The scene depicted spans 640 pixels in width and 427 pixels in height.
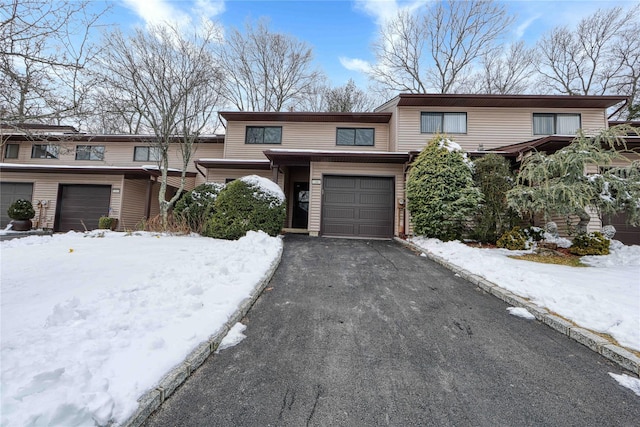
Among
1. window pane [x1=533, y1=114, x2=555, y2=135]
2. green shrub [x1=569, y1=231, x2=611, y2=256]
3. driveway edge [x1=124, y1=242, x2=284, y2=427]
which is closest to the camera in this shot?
driveway edge [x1=124, y1=242, x2=284, y2=427]

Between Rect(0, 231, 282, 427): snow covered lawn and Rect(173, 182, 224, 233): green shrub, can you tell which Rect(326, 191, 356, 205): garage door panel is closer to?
Rect(173, 182, 224, 233): green shrub

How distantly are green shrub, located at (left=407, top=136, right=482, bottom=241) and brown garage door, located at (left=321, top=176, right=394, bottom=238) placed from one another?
1910 millimetres

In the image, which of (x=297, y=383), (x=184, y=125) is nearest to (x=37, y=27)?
(x=297, y=383)

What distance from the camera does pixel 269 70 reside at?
67.2ft

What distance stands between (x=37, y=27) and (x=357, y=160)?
847 centimetres

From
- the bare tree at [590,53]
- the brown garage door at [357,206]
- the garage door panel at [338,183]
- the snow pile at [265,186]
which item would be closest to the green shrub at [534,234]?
the brown garage door at [357,206]

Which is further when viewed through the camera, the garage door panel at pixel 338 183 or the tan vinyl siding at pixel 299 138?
the tan vinyl siding at pixel 299 138

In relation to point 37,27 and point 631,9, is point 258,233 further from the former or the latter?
point 631,9

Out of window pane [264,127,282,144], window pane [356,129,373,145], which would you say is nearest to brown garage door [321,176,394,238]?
window pane [356,129,373,145]

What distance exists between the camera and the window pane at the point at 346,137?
12367mm

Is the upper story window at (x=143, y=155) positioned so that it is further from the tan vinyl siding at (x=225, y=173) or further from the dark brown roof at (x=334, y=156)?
the dark brown roof at (x=334, y=156)

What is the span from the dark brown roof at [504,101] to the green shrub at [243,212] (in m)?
6.93

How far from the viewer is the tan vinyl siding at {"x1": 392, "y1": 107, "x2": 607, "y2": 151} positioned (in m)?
10.9

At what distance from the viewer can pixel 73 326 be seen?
2328 mm
